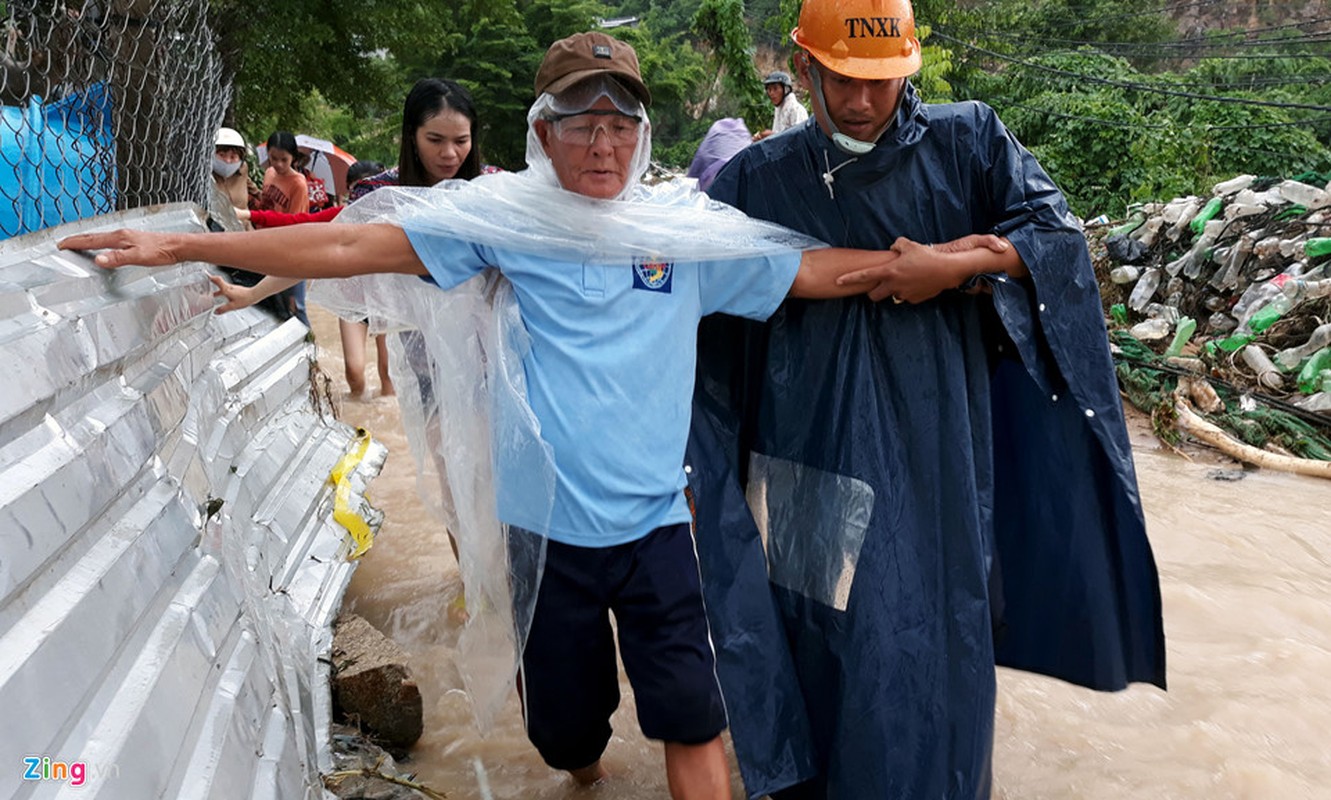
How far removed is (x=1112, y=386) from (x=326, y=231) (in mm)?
1717

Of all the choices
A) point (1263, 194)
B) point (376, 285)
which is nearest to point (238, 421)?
point (376, 285)

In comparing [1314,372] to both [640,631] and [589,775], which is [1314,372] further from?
[640,631]

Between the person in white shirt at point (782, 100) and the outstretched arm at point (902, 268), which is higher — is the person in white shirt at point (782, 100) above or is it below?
above

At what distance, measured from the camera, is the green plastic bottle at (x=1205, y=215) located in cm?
908

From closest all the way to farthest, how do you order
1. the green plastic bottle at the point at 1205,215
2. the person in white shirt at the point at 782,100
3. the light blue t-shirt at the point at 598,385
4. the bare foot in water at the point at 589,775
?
the light blue t-shirt at the point at 598,385 → the bare foot in water at the point at 589,775 → the person in white shirt at the point at 782,100 → the green plastic bottle at the point at 1205,215

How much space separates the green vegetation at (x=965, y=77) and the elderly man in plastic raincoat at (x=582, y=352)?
2008 mm

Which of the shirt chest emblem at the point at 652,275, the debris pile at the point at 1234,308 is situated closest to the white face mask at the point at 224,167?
the shirt chest emblem at the point at 652,275

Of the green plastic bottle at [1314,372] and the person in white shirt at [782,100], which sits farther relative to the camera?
the person in white shirt at [782,100]

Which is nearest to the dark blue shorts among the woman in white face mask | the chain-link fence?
the chain-link fence

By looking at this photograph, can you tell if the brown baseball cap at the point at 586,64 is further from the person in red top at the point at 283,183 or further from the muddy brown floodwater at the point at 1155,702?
the person in red top at the point at 283,183

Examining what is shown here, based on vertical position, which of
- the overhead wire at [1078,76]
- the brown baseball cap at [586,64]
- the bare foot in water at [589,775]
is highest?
the overhead wire at [1078,76]

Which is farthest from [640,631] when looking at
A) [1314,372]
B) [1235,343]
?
[1235,343]

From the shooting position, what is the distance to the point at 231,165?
545 cm

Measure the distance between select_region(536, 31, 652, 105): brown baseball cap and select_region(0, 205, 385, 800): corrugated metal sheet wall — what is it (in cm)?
87
